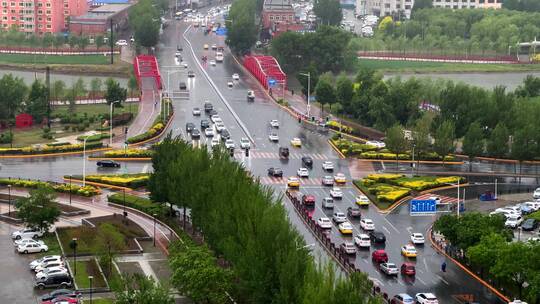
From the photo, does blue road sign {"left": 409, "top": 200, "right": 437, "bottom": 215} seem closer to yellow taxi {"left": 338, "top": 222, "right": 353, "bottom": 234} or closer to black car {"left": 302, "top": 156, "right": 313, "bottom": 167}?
yellow taxi {"left": 338, "top": 222, "right": 353, "bottom": 234}

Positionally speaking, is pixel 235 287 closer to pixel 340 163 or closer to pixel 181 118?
pixel 340 163

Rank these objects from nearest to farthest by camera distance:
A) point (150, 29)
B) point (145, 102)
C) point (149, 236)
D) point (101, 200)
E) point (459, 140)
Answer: point (149, 236) < point (101, 200) < point (459, 140) < point (145, 102) < point (150, 29)

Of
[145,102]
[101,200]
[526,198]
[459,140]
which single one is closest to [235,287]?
[101,200]

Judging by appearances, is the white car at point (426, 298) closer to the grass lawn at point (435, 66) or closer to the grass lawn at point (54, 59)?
the grass lawn at point (54, 59)

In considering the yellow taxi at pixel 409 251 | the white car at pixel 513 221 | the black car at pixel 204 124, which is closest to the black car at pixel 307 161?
the black car at pixel 204 124

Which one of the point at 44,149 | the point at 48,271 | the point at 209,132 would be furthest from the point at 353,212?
the point at 44,149

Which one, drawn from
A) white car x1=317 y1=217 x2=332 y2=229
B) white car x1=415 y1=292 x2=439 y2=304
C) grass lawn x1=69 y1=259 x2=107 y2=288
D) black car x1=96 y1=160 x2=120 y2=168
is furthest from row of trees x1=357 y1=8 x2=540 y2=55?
white car x1=415 y1=292 x2=439 y2=304
